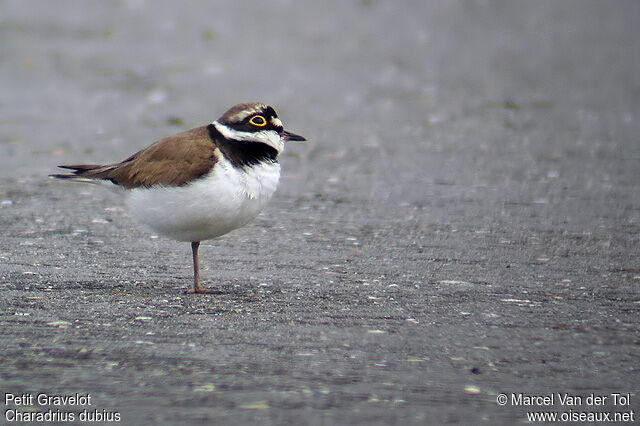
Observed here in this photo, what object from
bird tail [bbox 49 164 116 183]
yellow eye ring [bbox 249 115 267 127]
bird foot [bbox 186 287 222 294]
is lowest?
bird foot [bbox 186 287 222 294]

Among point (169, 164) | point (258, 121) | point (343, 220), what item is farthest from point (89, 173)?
point (343, 220)

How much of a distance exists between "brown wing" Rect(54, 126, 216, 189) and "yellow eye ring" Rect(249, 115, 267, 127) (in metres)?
0.33

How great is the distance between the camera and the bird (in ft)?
21.1

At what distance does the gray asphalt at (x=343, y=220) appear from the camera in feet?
17.0

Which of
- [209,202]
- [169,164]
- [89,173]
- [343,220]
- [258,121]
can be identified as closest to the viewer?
[209,202]

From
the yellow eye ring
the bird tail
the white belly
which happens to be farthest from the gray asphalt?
the yellow eye ring

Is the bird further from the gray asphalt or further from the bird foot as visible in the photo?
A: the gray asphalt

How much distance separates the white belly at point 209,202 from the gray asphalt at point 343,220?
498mm

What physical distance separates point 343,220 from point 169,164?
9.48ft

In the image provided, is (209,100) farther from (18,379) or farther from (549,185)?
(18,379)

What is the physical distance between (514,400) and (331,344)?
48.5 inches

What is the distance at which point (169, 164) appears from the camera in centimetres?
660

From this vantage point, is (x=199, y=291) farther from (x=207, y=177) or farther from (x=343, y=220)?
(x=343, y=220)

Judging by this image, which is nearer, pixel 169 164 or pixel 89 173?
pixel 169 164
